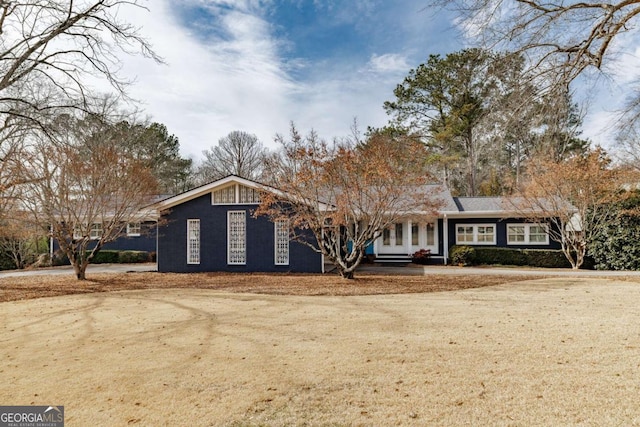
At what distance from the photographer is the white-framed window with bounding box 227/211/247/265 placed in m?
17.0

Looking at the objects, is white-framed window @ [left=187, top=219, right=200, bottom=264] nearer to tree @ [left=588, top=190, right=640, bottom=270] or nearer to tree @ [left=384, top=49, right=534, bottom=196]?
tree @ [left=384, top=49, right=534, bottom=196]

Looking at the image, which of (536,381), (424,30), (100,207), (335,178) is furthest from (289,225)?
(536,381)

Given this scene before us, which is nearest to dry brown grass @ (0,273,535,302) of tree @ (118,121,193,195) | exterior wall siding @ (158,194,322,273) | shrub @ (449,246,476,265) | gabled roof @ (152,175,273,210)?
exterior wall siding @ (158,194,322,273)

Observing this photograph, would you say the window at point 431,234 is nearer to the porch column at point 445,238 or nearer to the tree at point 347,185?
the porch column at point 445,238

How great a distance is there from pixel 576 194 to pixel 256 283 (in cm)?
1387

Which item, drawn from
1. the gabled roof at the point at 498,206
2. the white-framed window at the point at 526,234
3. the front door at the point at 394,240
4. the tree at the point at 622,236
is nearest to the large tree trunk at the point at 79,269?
the front door at the point at 394,240

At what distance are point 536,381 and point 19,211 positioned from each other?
16.8 m

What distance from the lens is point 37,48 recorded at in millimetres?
11305

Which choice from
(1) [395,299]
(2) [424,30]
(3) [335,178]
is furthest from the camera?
(3) [335,178]

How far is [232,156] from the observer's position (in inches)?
1590

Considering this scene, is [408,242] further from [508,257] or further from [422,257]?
[508,257]

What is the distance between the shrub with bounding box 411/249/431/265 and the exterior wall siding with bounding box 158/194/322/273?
6.27m

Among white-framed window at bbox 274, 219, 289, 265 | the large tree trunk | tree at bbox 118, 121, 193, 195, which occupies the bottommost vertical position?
the large tree trunk

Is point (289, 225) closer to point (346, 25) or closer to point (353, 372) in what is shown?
point (346, 25)
